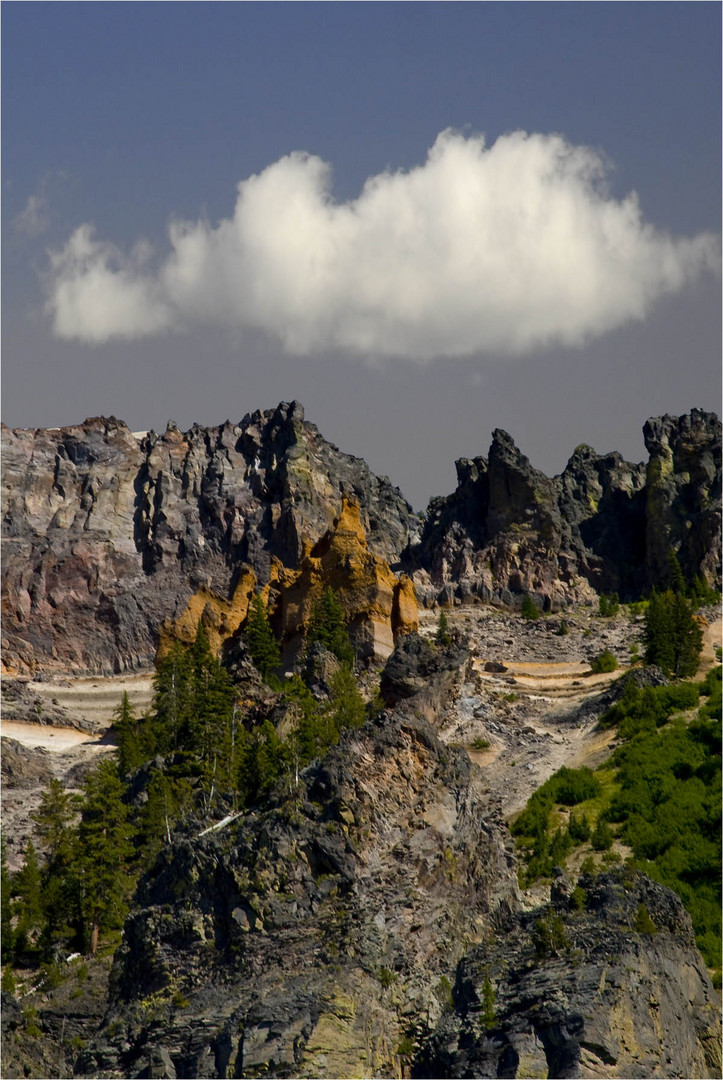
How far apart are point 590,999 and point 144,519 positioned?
149 metres

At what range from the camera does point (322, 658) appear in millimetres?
98875

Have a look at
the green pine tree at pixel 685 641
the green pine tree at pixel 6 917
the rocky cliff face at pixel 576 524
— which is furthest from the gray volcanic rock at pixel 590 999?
the rocky cliff face at pixel 576 524

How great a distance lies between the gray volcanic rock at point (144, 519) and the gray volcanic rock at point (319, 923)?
117512 millimetres

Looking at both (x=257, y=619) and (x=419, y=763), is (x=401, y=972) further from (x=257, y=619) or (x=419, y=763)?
(x=257, y=619)

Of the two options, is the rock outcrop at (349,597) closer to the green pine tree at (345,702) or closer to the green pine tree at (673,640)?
the green pine tree at (345,702)

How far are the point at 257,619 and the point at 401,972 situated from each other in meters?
58.2

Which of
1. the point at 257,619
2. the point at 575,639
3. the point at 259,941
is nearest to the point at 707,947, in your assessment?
the point at 259,941

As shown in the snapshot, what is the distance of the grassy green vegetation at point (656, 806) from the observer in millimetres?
64750

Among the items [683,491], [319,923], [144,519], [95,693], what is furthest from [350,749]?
[144,519]

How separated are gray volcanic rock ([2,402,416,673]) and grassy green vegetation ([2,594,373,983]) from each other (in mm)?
78252

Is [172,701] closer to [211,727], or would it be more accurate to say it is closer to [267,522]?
[211,727]

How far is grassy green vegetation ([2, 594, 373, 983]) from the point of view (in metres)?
68.9

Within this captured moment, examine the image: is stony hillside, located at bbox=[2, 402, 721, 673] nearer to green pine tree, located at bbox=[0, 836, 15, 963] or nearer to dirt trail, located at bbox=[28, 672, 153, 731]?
dirt trail, located at bbox=[28, 672, 153, 731]

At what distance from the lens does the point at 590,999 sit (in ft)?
A: 141
